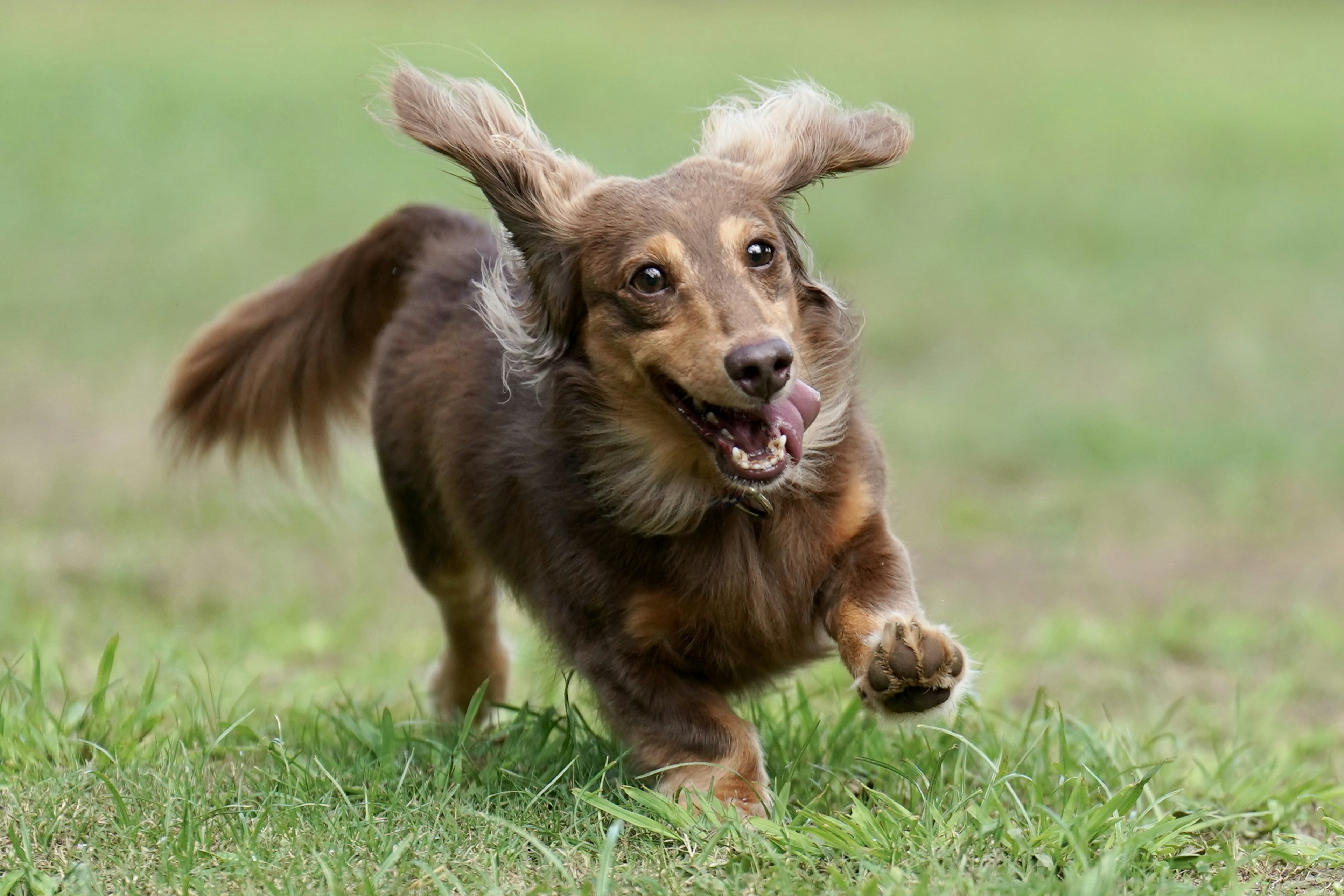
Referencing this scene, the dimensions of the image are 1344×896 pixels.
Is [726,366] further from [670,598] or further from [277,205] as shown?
[277,205]

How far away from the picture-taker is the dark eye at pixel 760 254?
4000 millimetres

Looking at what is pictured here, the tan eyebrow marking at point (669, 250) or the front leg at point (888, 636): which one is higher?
the tan eyebrow marking at point (669, 250)

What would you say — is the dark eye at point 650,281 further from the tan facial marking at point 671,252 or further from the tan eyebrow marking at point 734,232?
the tan eyebrow marking at point 734,232

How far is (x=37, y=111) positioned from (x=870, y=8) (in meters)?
18.9

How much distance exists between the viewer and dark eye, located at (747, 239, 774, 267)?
400 centimetres

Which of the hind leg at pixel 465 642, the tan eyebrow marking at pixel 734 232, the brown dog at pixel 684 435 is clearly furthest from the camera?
the hind leg at pixel 465 642

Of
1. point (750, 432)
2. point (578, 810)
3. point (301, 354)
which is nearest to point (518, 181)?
point (750, 432)

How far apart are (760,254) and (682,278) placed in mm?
265

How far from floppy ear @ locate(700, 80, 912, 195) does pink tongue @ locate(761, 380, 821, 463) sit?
0.65 meters

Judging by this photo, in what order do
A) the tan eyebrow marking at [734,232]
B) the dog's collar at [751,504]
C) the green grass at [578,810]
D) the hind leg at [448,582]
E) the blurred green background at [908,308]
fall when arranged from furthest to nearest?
the blurred green background at [908,308] < the hind leg at [448,582] < the dog's collar at [751,504] < the tan eyebrow marking at [734,232] < the green grass at [578,810]

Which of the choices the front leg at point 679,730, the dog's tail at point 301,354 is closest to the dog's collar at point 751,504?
the front leg at point 679,730

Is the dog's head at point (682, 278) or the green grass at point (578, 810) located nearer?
the green grass at point (578, 810)

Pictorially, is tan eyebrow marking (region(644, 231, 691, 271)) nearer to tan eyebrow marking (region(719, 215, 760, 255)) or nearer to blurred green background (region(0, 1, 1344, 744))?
tan eyebrow marking (region(719, 215, 760, 255))

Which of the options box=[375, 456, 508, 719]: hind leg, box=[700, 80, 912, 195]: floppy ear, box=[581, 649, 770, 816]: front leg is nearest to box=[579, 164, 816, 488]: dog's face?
box=[700, 80, 912, 195]: floppy ear
